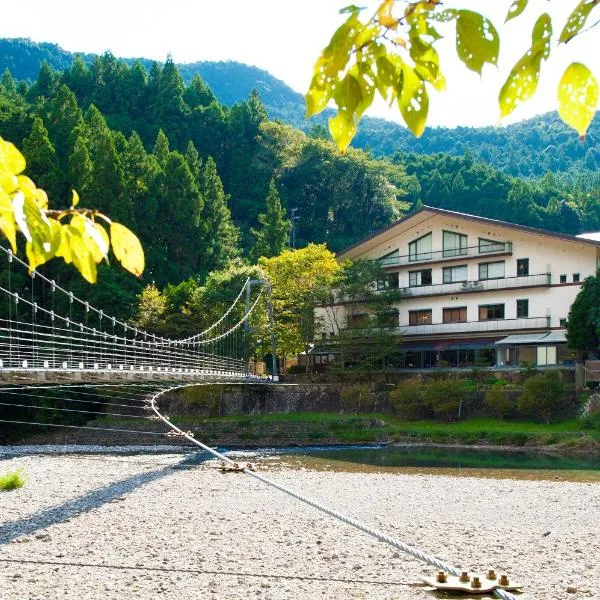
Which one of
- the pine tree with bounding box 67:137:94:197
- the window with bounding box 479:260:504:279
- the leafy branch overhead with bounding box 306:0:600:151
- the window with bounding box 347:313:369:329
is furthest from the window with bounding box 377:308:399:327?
the leafy branch overhead with bounding box 306:0:600:151

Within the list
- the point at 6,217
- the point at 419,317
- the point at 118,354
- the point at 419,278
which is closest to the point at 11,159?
the point at 6,217

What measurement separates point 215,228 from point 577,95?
44.8m

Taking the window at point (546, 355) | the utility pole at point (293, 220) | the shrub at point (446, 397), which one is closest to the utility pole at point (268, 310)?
the shrub at point (446, 397)

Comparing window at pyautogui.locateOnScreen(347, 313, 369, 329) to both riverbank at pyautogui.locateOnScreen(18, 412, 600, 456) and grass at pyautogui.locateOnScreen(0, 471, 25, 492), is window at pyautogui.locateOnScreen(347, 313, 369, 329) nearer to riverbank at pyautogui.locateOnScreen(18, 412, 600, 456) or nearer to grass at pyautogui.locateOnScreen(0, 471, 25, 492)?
riverbank at pyautogui.locateOnScreen(18, 412, 600, 456)

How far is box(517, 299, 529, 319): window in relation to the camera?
32.2m

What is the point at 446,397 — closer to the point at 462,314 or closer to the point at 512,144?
the point at 462,314

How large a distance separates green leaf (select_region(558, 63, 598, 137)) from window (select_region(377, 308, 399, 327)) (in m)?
31.0

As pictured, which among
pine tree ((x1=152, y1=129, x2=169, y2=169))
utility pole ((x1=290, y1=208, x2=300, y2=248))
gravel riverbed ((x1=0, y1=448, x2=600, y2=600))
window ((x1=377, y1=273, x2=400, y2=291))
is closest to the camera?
gravel riverbed ((x1=0, y1=448, x2=600, y2=600))

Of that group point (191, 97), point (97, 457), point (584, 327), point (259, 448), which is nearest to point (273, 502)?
point (97, 457)

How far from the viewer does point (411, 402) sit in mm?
28047

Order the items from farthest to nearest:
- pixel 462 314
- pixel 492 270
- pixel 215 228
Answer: pixel 215 228, pixel 462 314, pixel 492 270

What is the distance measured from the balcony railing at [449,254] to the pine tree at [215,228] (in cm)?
1151

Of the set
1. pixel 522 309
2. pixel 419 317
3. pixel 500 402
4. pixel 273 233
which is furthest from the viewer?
pixel 273 233

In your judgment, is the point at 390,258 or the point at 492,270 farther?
the point at 390,258
